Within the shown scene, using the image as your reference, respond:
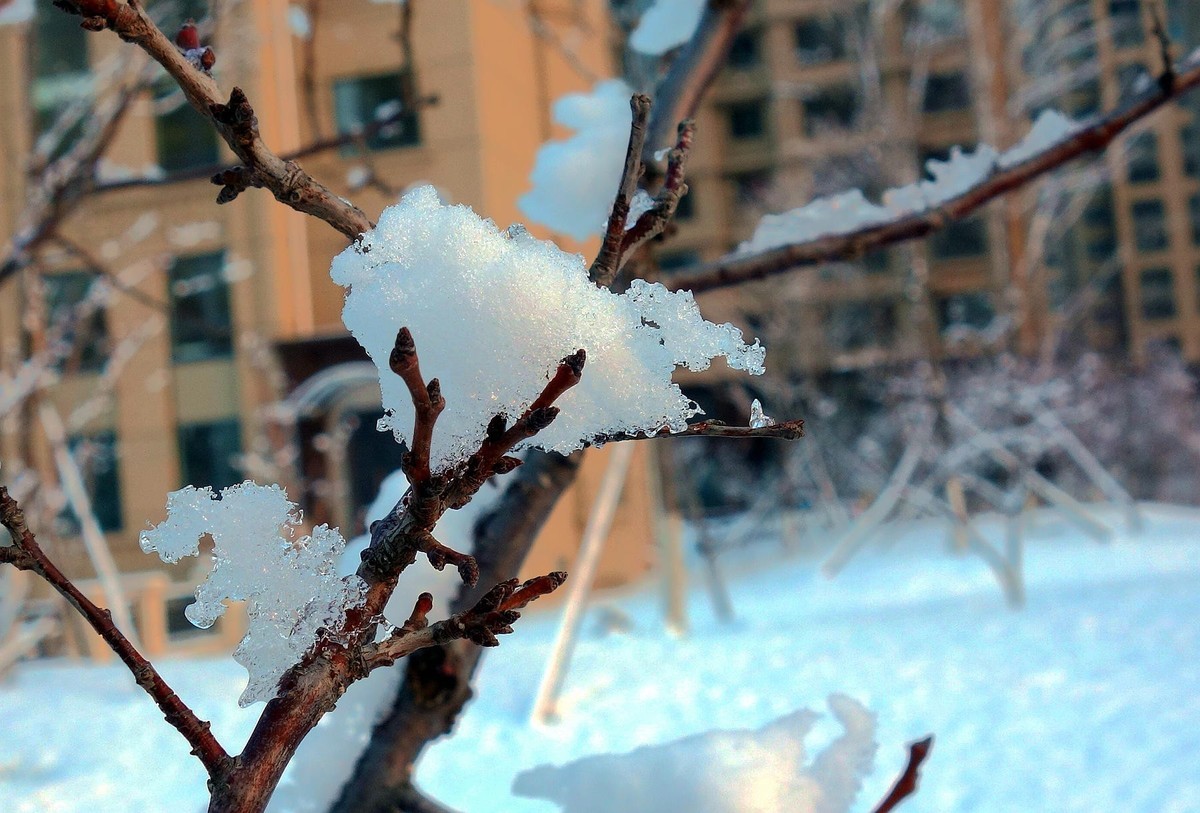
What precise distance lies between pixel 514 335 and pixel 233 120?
18cm

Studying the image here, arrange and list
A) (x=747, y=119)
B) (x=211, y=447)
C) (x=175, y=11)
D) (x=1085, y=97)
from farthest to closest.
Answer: (x=747, y=119), (x=1085, y=97), (x=211, y=447), (x=175, y=11)

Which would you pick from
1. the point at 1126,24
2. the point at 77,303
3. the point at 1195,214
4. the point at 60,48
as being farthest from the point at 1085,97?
the point at 77,303

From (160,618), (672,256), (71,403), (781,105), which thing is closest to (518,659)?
(160,618)

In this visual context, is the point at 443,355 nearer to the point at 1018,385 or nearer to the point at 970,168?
the point at 970,168

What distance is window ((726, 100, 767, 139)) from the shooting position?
57.1 ft

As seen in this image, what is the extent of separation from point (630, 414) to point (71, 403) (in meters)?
Answer: 7.65

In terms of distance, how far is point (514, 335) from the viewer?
0.42 metres

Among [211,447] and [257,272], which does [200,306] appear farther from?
[211,447]

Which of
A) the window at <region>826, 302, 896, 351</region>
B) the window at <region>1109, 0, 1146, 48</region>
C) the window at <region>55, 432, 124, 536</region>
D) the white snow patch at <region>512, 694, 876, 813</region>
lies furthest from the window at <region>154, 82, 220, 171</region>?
the window at <region>1109, 0, 1146, 48</region>

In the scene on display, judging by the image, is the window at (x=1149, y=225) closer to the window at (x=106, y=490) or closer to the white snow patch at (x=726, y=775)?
the window at (x=106, y=490)

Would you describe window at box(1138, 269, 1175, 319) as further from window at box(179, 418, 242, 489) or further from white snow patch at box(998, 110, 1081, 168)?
white snow patch at box(998, 110, 1081, 168)

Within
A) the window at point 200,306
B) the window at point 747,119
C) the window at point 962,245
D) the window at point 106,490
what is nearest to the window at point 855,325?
the window at point 962,245

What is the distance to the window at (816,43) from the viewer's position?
50.2 ft

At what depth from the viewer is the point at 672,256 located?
51.2 ft
